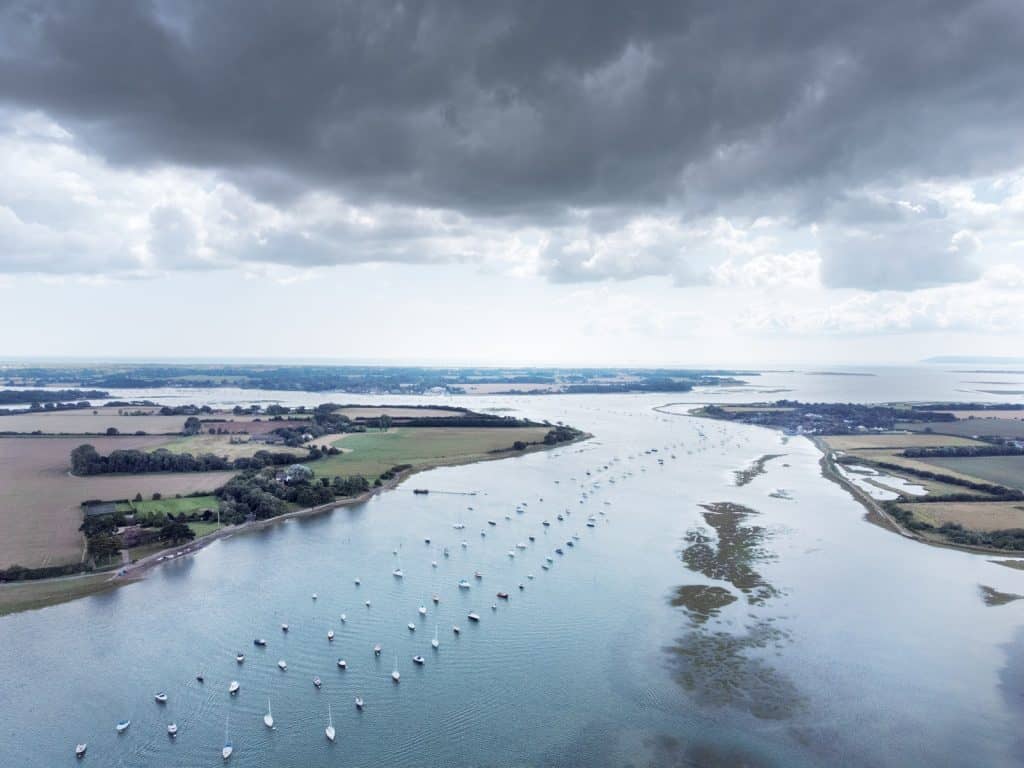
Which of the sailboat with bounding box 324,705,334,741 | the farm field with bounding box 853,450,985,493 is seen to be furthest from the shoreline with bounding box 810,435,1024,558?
the sailboat with bounding box 324,705,334,741

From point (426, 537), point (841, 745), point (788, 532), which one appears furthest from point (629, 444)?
point (841, 745)

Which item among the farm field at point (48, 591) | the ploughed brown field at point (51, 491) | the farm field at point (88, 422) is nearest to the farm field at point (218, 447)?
the ploughed brown field at point (51, 491)

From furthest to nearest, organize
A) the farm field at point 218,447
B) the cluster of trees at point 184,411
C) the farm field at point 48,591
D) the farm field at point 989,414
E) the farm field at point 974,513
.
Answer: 1. the farm field at point 989,414
2. the cluster of trees at point 184,411
3. the farm field at point 218,447
4. the farm field at point 974,513
5. the farm field at point 48,591

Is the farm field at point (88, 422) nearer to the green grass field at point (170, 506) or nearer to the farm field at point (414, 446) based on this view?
the farm field at point (414, 446)

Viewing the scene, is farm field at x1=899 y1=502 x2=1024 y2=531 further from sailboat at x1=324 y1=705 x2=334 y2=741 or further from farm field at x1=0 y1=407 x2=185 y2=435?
farm field at x1=0 y1=407 x2=185 y2=435

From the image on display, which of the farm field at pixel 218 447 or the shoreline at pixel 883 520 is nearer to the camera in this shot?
the shoreline at pixel 883 520

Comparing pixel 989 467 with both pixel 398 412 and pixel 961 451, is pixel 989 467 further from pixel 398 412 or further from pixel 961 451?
pixel 398 412
